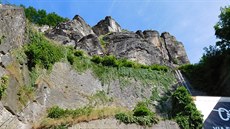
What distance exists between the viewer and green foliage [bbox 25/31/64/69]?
70.7 ft

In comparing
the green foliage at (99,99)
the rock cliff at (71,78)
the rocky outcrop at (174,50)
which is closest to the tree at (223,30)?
the rock cliff at (71,78)

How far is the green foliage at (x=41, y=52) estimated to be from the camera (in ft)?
70.7

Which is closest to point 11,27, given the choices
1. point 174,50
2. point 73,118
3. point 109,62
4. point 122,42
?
point 73,118

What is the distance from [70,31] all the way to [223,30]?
12289mm

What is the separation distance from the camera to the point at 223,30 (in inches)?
1154

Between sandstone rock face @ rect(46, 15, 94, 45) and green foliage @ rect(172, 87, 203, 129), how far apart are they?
37.7ft

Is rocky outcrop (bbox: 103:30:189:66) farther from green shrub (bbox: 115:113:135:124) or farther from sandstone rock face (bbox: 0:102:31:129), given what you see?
sandstone rock face (bbox: 0:102:31:129)

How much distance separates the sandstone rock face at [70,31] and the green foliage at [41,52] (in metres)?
7.94

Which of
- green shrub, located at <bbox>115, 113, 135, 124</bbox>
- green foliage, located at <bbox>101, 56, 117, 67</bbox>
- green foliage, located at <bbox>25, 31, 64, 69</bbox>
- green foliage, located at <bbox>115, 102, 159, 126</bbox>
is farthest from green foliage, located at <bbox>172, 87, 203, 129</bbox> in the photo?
green foliage, located at <bbox>25, 31, 64, 69</bbox>

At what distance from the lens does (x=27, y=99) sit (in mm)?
19469

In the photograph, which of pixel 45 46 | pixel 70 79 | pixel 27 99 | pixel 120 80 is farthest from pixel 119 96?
pixel 27 99

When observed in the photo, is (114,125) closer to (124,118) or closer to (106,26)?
(124,118)

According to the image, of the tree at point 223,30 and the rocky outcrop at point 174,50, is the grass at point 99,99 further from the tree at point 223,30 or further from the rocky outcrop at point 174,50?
the rocky outcrop at point 174,50

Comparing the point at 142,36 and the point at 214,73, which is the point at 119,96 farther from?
the point at 142,36
